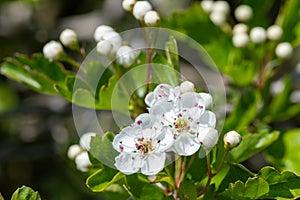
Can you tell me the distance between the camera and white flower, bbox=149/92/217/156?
66.0 inches

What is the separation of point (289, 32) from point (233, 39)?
9.9 inches

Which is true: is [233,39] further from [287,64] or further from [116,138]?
[287,64]

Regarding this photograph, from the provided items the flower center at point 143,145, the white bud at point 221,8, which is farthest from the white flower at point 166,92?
the white bud at point 221,8

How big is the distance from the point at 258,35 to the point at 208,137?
2.84 feet

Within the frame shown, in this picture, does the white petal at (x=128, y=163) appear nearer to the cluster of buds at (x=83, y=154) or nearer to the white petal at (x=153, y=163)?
the white petal at (x=153, y=163)

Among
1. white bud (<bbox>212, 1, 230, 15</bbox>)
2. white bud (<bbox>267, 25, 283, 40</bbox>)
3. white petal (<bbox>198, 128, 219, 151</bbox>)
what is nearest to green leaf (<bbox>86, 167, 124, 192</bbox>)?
white petal (<bbox>198, 128, 219, 151</bbox>)

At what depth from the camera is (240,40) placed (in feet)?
7.73

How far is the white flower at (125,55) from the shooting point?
1938 mm

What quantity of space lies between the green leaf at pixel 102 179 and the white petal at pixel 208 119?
0.27m

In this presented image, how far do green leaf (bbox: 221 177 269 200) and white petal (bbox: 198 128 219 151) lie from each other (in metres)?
0.13

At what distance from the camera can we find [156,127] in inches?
67.4

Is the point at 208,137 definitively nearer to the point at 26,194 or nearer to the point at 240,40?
the point at 26,194

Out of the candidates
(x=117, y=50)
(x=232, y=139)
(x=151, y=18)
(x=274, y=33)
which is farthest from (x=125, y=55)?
(x=274, y=33)

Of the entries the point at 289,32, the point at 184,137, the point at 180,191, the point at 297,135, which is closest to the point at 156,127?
the point at 184,137
